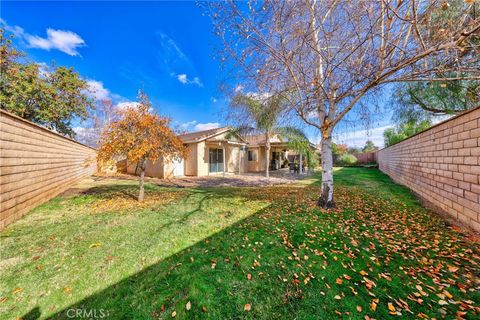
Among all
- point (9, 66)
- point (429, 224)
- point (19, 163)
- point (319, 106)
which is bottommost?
point (429, 224)

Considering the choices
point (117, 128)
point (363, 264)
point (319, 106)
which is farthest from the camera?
point (117, 128)

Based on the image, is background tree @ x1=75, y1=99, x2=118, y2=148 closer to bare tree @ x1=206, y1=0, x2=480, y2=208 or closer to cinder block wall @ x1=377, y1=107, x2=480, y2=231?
bare tree @ x1=206, y1=0, x2=480, y2=208

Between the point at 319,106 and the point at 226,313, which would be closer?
the point at 226,313

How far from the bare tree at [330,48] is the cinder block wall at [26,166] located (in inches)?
216

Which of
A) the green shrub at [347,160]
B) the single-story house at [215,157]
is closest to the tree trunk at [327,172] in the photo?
the single-story house at [215,157]

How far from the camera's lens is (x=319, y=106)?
5352 mm

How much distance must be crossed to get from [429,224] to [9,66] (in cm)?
2172

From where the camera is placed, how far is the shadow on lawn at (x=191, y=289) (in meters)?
2.09

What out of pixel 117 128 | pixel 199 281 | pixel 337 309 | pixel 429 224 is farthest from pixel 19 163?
Answer: pixel 429 224

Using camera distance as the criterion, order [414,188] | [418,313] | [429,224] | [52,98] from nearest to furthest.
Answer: [418,313], [429,224], [414,188], [52,98]

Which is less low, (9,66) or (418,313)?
(9,66)

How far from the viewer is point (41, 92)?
13.0m

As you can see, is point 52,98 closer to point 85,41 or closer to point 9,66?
point 9,66

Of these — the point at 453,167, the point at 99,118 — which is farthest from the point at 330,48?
→ the point at 99,118
